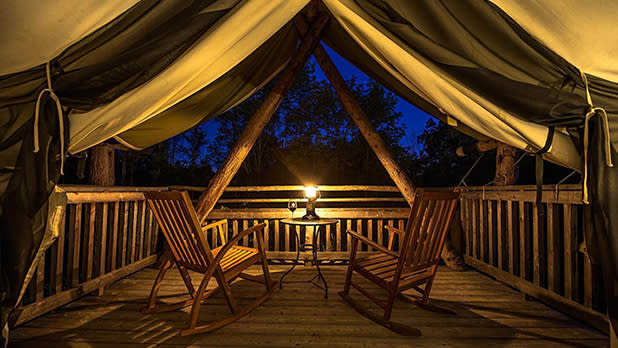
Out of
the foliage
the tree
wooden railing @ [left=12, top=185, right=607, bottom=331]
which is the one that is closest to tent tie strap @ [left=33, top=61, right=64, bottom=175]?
wooden railing @ [left=12, top=185, right=607, bottom=331]

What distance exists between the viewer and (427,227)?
2.03 metres

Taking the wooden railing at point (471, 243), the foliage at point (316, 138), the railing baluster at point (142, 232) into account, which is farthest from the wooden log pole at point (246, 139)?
the foliage at point (316, 138)

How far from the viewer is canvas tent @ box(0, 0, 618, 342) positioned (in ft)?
4.21

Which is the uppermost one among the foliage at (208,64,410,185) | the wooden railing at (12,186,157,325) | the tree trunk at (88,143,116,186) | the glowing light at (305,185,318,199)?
the foliage at (208,64,410,185)

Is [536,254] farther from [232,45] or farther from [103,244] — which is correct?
[103,244]

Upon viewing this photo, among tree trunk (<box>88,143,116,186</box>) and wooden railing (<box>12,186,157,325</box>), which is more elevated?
tree trunk (<box>88,143,116,186</box>)

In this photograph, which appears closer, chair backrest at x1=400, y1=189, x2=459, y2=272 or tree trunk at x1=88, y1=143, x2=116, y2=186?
chair backrest at x1=400, y1=189, x2=459, y2=272

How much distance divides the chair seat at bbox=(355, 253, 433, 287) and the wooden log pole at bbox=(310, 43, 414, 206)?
115cm

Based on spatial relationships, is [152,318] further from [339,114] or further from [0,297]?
[339,114]

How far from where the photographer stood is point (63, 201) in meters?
1.45

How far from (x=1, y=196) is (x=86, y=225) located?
5.04ft

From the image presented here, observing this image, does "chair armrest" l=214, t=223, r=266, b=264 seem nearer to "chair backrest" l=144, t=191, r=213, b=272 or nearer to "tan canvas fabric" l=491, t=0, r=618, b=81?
"chair backrest" l=144, t=191, r=213, b=272

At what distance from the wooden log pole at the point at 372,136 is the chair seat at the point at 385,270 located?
3.78 feet

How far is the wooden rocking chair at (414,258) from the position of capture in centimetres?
196
